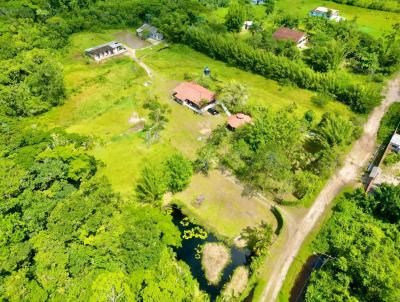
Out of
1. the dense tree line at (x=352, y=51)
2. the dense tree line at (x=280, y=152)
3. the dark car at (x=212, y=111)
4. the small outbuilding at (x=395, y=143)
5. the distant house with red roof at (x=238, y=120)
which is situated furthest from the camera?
the dense tree line at (x=352, y=51)

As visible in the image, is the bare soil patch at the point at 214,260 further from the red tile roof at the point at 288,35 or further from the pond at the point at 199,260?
the red tile roof at the point at 288,35

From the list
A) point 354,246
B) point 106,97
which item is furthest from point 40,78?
point 354,246

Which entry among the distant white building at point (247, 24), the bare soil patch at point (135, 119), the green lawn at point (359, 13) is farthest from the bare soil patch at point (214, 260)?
the green lawn at point (359, 13)

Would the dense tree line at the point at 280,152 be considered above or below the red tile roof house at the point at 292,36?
below

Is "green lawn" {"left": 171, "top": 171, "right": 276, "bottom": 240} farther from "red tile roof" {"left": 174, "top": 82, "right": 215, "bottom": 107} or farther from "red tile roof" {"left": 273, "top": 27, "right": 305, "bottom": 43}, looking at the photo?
"red tile roof" {"left": 273, "top": 27, "right": 305, "bottom": 43}

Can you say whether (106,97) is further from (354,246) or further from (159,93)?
(354,246)

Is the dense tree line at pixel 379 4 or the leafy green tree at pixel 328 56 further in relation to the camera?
the dense tree line at pixel 379 4

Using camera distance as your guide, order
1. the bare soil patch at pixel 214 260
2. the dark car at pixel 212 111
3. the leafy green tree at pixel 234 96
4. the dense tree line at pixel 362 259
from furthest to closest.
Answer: the dark car at pixel 212 111 → the leafy green tree at pixel 234 96 → the bare soil patch at pixel 214 260 → the dense tree line at pixel 362 259

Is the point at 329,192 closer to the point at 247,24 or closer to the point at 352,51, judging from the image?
the point at 352,51
